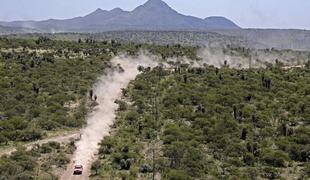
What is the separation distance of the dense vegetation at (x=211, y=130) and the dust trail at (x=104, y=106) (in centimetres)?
95

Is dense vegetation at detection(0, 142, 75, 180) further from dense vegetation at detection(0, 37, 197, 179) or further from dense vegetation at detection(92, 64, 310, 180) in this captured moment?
dense vegetation at detection(92, 64, 310, 180)

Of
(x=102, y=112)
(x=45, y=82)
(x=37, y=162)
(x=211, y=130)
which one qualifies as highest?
(x=45, y=82)

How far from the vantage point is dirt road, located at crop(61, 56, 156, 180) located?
1500 inches

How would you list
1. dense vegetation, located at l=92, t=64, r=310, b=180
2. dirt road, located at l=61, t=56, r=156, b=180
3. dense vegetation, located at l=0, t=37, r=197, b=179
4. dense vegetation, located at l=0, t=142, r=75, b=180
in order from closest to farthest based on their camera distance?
dense vegetation, located at l=0, t=142, r=75, b=180 < dense vegetation, located at l=92, t=64, r=310, b=180 < dense vegetation, located at l=0, t=37, r=197, b=179 < dirt road, located at l=61, t=56, r=156, b=180

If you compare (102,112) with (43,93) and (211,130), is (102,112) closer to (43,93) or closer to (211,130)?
(43,93)

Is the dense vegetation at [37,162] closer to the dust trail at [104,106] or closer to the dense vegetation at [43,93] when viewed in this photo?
the dense vegetation at [43,93]

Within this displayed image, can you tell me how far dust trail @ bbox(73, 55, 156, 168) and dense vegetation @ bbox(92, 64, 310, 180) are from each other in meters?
0.95

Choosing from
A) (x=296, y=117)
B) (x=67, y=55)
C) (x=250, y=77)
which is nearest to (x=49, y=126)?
(x=296, y=117)

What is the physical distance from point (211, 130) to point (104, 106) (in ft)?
47.8

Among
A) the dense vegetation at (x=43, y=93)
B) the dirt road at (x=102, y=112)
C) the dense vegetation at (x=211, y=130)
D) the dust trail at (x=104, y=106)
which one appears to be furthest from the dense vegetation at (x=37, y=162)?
the dense vegetation at (x=211, y=130)

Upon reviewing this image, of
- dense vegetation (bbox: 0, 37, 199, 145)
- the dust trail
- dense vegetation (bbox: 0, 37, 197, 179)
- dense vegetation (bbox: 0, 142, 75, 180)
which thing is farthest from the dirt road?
dense vegetation (bbox: 0, 37, 199, 145)

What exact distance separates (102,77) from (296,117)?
28594 mm

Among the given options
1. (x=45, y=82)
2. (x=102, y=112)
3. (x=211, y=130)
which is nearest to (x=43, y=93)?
(x=45, y=82)

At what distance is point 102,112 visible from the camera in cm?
5156
